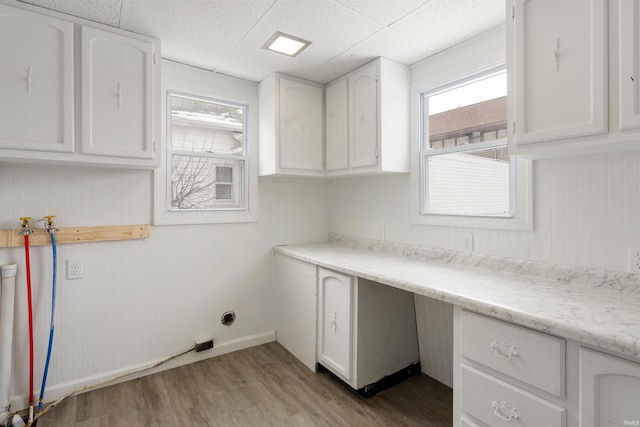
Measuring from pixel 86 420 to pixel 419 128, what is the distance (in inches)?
112

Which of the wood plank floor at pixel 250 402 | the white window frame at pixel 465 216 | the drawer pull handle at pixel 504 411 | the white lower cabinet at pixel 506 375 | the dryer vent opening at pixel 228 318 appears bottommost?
the wood plank floor at pixel 250 402

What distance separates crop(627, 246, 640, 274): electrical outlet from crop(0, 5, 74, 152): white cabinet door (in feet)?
9.45

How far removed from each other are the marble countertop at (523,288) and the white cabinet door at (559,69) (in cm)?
70

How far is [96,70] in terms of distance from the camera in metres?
1.88

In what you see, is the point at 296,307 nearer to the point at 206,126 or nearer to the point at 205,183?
the point at 205,183

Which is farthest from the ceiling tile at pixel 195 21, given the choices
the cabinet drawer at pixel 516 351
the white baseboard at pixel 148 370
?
the white baseboard at pixel 148 370

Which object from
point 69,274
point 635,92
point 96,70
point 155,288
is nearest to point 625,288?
point 635,92

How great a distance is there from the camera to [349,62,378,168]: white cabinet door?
2.39 m

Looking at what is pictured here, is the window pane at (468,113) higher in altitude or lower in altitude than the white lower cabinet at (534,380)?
higher

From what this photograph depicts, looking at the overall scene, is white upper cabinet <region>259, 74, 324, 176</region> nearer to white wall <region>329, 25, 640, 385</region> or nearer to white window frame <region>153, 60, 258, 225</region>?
white window frame <region>153, 60, 258, 225</region>

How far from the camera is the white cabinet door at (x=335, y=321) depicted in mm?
2104

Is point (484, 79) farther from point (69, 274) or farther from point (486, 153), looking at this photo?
point (69, 274)

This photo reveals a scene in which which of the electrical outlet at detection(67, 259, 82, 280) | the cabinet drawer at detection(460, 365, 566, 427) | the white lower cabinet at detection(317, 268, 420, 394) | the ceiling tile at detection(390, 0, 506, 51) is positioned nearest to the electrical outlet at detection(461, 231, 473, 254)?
the white lower cabinet at detection(317, 268, 420, 394)

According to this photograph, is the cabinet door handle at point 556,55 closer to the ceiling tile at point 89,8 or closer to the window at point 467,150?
the window at point 467,150
